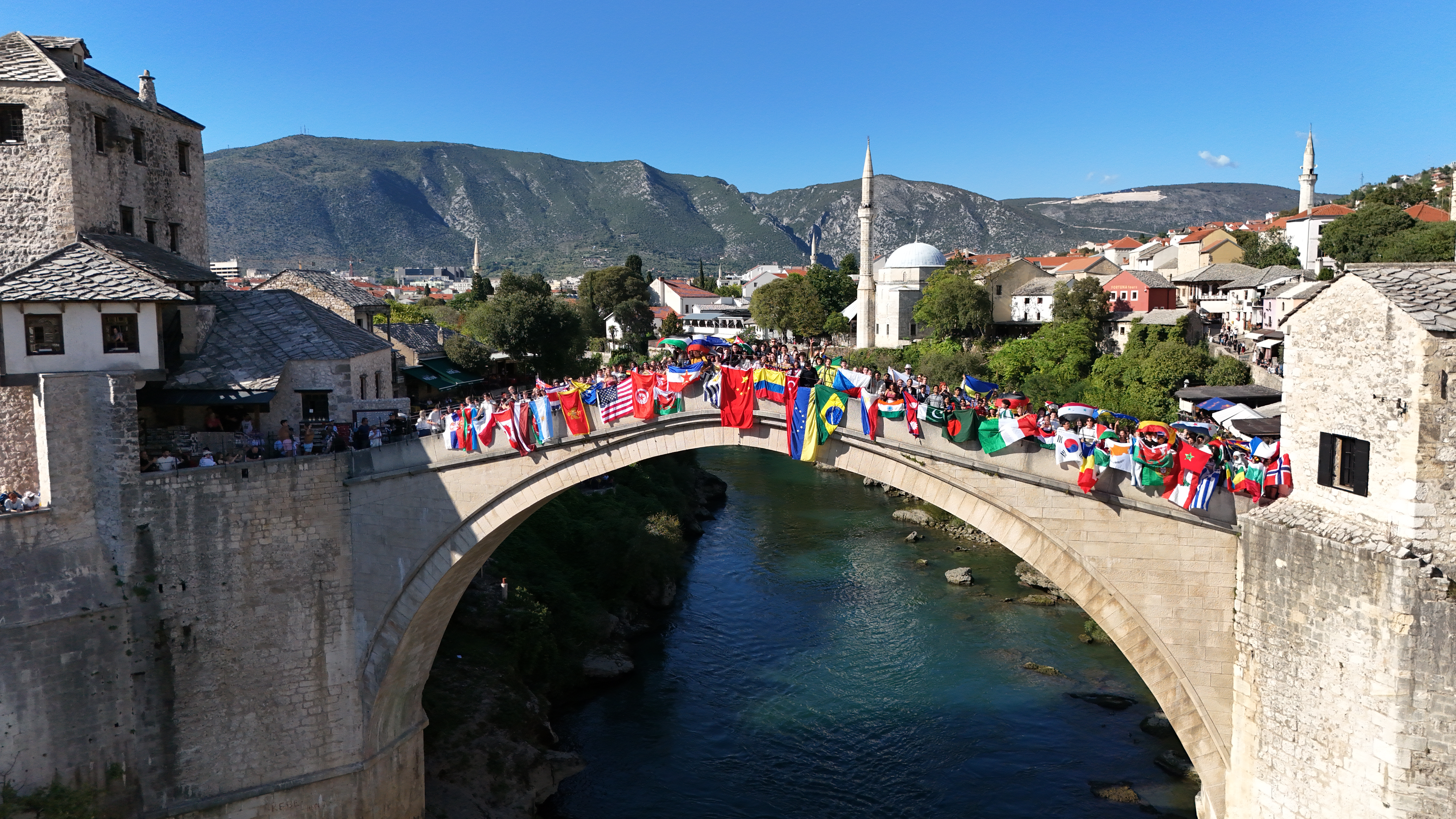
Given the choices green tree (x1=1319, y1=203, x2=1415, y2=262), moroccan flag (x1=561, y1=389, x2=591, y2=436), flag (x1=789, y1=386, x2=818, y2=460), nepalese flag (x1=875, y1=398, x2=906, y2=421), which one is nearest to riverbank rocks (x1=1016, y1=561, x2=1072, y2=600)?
flag (x1=789, y1=386, x2=818, y2=460)

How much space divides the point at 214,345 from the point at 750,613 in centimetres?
1859

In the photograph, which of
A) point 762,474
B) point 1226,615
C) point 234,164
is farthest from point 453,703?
point 234,164

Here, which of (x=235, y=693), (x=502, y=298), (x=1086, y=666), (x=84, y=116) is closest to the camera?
(x=235, y=693)

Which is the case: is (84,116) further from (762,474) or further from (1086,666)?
(762,474)

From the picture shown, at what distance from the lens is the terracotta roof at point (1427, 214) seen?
178 feet

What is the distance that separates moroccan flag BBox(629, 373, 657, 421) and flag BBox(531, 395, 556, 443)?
145 cm

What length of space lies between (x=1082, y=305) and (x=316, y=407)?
49.2 m

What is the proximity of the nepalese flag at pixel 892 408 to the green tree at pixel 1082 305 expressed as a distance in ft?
149

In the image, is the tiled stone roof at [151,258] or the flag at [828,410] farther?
the tiled stone roof at [151,258]

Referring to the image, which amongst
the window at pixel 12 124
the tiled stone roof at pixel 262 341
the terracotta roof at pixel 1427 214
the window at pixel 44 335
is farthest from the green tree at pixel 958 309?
the window at pixel 44 335

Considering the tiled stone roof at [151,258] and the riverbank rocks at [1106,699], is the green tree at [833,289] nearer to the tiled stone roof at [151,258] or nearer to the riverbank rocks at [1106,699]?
the riverbank rocks at [1106,699]

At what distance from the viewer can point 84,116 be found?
17.9 metres

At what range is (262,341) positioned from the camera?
65.1 ft

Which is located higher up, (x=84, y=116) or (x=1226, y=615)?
(x=84, y=116)
